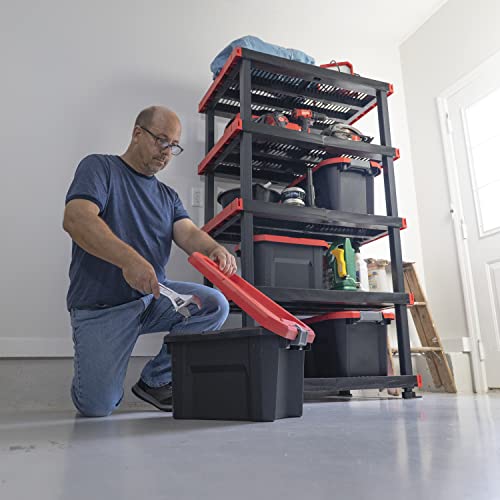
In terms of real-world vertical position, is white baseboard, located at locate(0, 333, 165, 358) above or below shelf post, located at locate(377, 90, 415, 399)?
below

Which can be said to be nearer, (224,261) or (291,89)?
(224,261)

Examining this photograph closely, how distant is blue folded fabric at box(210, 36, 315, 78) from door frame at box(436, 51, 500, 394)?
49.4 inches

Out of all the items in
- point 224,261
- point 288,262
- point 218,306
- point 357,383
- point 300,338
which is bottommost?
point 357,383

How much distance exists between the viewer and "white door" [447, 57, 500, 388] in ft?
9.91

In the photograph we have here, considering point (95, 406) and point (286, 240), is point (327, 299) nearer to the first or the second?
point (286, 240)

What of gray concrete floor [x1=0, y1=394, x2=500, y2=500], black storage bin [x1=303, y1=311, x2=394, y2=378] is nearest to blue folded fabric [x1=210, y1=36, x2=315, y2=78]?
black storage bin [x1=303, y1=311, x2=394, y2=378]

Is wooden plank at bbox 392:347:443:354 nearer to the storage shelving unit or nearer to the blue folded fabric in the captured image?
the storage shelving unit

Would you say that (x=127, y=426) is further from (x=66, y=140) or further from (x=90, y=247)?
(x=66, y=140)

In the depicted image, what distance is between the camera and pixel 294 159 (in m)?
2.74

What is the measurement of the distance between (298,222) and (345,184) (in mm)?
300

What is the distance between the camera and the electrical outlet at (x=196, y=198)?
271cm

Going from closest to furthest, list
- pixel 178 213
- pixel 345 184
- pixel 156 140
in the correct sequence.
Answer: pixel 156 140
pixel 178 213
pixel 345 184

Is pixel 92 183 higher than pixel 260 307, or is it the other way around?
pixel 92 183

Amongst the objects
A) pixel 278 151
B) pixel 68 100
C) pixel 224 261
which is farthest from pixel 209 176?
pixel 224 261
